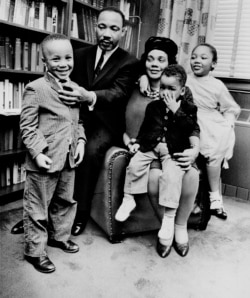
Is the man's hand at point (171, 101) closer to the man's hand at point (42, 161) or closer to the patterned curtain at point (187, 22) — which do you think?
the man's hand at point (42, 161)

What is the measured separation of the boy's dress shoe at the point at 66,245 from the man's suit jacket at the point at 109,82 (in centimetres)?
66

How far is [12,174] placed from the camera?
2.54 meters

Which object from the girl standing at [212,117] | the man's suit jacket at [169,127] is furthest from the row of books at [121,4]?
the man's suit jacket at [169,127]

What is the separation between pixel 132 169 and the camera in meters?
1.79

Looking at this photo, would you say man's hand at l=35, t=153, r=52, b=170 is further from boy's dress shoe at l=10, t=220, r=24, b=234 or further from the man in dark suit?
boy's dress shoe at l=10, t=220, r=24, b=234

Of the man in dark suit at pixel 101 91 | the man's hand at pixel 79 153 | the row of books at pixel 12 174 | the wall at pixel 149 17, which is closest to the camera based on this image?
the man's hand at pixel 79 153

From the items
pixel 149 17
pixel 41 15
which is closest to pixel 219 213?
pixel 41 15

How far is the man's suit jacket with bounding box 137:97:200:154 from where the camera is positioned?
6.11 feet

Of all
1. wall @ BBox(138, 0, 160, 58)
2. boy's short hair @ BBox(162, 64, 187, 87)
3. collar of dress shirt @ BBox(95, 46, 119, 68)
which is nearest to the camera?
boy's short hair @ BBox(162, 64, 187, 87)

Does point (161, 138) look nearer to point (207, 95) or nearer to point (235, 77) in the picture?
point (207, 95)

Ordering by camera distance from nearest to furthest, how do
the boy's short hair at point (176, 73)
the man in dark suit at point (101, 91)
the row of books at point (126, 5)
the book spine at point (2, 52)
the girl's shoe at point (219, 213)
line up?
the boy's short hair at point (176, 73), the man in dark suit at point (101, 91), the book spine at point (2, 52), the girl's shoe at point (219, 213), the row of books at point (126, 5)

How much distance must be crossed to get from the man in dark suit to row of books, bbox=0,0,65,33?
56cm

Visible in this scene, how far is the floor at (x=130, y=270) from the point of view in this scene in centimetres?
147

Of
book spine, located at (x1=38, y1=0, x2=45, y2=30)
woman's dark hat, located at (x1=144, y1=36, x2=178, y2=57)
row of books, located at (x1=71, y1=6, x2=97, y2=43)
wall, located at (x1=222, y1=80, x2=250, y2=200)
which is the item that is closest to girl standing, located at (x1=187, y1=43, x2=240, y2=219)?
woman's dark hat, located at (x1=144, y1=36, x2=178, y2=57)
